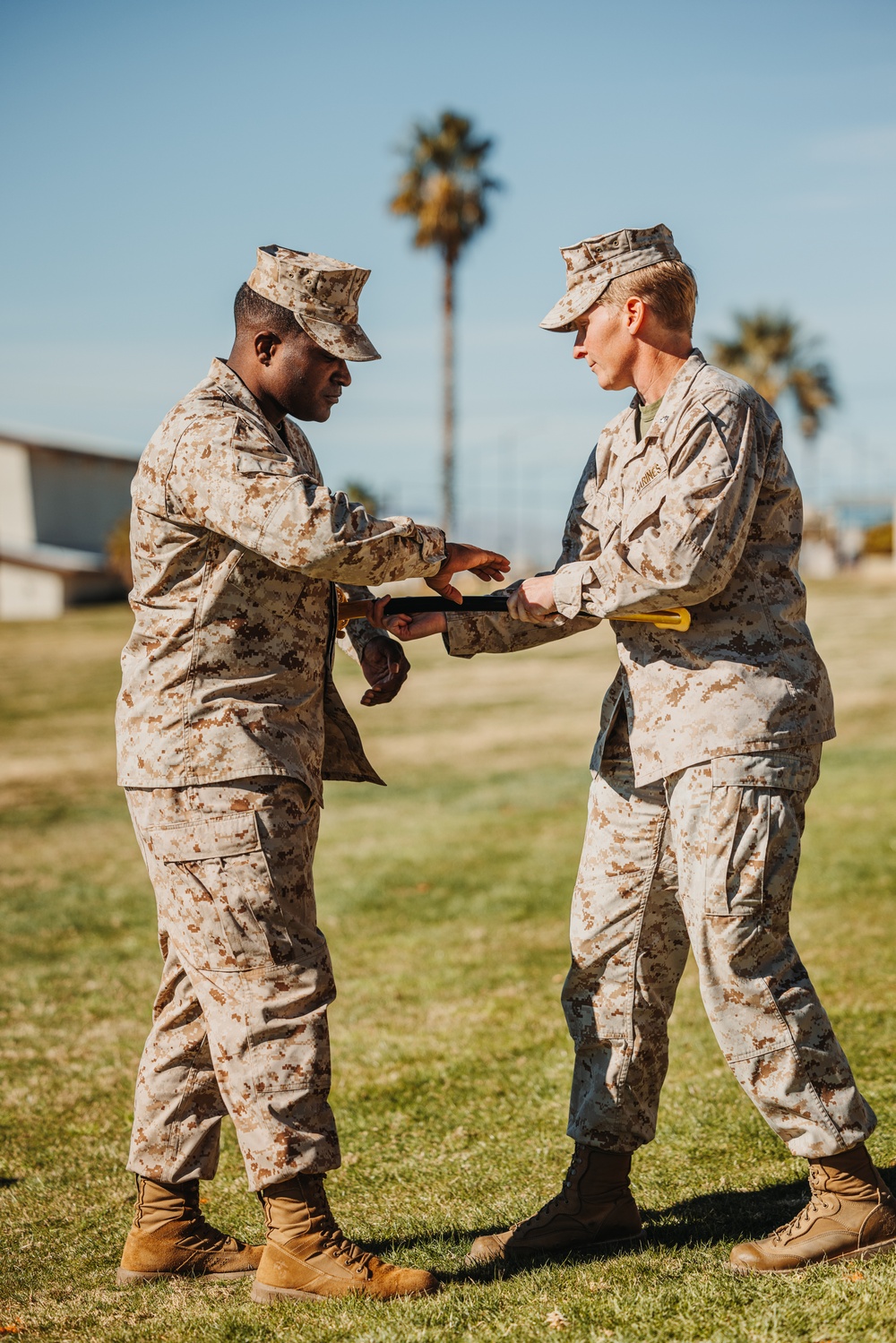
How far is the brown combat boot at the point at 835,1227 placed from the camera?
3410 millimetres

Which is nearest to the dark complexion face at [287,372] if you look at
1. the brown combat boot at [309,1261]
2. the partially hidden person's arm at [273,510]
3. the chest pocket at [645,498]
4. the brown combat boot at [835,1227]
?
the partially hidden person's arm at [273,510]

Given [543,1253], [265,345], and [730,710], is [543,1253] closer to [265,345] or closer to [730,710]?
[730,710]

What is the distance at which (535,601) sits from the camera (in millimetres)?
Answer: 3707

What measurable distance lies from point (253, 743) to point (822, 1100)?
1612 mm

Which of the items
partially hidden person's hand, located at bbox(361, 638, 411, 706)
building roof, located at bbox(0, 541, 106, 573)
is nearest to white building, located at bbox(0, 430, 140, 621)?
building roof, located at bbox(0, 541, 106, 573)

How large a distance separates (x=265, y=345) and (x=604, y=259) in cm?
89

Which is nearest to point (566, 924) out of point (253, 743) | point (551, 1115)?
point (551, 1115)

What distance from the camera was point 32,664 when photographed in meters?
31.4

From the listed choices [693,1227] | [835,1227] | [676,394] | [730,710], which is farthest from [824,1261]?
[676,394]

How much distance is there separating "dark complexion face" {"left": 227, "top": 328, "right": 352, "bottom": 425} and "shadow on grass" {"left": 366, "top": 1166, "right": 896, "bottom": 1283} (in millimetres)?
2280

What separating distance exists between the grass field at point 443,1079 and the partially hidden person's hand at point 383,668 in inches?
60.4

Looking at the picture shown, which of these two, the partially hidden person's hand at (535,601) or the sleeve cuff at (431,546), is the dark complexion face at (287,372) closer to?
the sleeve cuff at (431,546)

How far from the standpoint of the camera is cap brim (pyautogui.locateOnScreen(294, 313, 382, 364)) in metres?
3.53

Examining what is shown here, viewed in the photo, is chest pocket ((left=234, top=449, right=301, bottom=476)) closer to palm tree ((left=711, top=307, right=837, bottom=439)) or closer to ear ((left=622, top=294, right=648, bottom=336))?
ear ((left=622, top=294, right=648, bottom=336))
